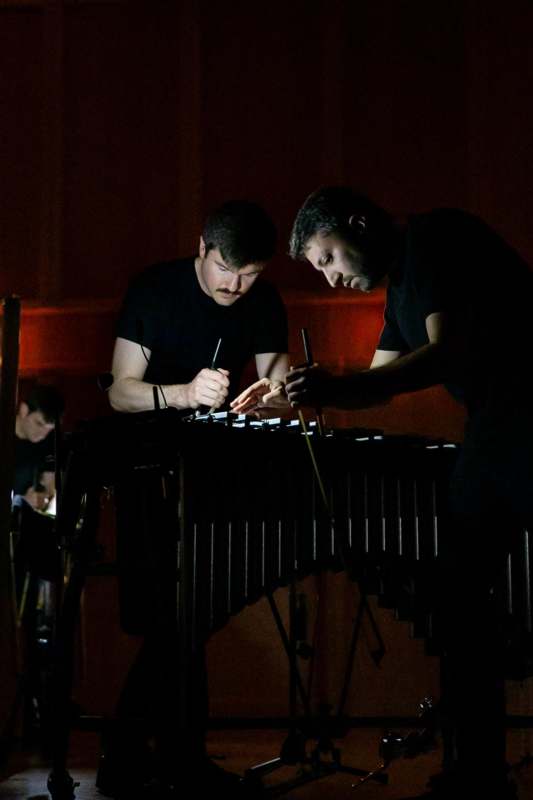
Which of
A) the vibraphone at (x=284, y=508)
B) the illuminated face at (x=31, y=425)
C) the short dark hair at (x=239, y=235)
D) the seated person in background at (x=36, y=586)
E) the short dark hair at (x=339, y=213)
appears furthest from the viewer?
the illuminated face at (x=31, y=425)

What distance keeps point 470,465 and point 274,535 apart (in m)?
0.62

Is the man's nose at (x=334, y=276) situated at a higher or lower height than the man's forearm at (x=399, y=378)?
higher

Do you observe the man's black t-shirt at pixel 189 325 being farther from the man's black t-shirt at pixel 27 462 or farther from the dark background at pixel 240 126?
the man's black t-shirt at pixel 27 462

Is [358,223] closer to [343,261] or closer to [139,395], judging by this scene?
[343,261]

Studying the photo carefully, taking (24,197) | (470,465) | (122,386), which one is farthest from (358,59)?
(470,465)

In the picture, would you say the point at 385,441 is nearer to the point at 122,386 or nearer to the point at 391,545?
the point at 391,545

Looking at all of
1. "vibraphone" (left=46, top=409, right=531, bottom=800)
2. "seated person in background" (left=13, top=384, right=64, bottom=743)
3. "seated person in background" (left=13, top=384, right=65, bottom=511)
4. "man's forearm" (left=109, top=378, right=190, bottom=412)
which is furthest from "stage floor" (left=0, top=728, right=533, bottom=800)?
"seated person in background" (left=13, top=384, right=65, bottom=511)

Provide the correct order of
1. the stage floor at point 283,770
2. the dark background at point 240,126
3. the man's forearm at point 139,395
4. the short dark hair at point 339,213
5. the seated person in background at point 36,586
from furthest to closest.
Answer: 1. the dark background at point 240,126
2. the seated person in background at point 36,586
3. the man's forearm at point 139,395
4. the stage floor at point 283,770
5. the short dark hair at point 339,213

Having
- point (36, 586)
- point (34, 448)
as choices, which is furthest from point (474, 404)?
point (34, 448)

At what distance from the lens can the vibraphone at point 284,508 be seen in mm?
2582

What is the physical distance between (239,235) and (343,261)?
840mm

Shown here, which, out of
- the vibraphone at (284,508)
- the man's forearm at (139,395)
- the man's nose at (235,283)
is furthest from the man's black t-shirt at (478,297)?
the man's nose at (235,283)

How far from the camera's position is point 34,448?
5.19m

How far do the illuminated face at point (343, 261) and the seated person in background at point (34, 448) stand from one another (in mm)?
2587
